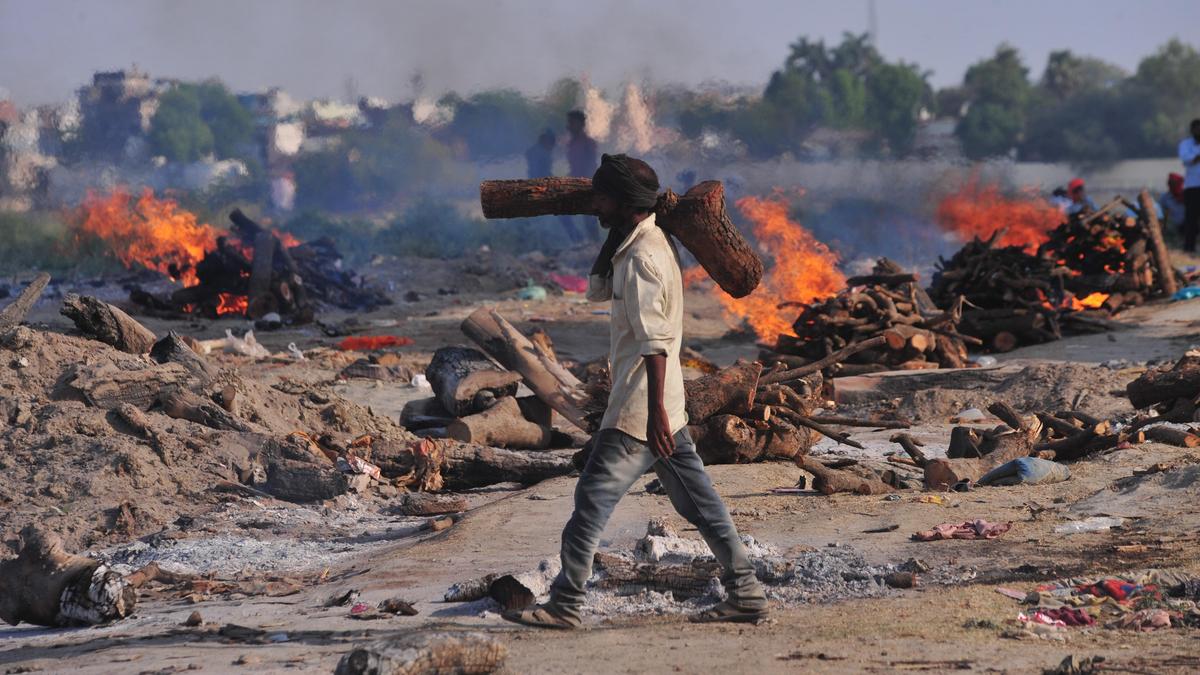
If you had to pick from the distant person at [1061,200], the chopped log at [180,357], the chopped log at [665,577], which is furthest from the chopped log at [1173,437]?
the distant person at [1061,200]

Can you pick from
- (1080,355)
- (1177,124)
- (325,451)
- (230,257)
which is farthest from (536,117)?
(1177,124)

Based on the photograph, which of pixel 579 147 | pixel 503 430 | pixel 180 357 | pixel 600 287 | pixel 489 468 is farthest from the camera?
pixel 579 147

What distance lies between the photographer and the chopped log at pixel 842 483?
780cm

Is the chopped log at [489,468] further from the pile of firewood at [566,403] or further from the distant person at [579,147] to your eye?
the distant person at [579,147]

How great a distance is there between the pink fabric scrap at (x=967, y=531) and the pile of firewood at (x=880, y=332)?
21.1 feet

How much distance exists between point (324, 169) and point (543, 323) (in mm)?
10650

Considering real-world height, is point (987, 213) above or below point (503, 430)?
above

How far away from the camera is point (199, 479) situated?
8438 mm

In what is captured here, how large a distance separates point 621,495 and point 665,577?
0.75 metres

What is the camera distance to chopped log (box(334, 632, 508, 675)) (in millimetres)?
4234

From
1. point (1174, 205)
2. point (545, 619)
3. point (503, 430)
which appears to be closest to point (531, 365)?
point (503, 430)

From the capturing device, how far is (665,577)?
18.7 feet

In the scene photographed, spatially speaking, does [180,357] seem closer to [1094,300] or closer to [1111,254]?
[1094,300]

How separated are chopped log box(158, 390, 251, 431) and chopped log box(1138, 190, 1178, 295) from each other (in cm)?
1265
